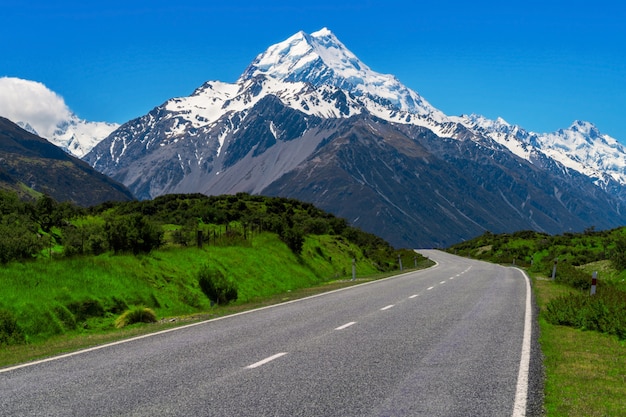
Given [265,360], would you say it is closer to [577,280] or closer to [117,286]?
[117,286]

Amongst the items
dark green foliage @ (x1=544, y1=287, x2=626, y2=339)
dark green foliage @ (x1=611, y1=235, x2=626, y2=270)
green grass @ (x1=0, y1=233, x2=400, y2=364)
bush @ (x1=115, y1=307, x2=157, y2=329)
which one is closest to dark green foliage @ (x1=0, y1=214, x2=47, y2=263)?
green grass @ (x1=0, y1=233, x2=400, y2=364)

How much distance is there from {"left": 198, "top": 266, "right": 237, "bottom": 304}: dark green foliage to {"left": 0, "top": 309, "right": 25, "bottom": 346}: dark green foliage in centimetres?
1048

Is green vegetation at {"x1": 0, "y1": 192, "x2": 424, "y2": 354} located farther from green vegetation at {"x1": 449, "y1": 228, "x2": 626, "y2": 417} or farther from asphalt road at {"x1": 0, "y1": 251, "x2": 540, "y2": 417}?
green vegetation at {"x1": 449, "y1": 228, "x2": 626, "y2": 417}

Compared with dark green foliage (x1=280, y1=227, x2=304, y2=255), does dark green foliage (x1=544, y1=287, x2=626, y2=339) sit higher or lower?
lower

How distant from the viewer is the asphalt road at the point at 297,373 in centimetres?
735

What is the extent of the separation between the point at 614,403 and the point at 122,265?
1843 cm

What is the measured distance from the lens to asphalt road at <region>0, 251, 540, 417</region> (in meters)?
7.35

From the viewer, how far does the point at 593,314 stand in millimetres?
15305

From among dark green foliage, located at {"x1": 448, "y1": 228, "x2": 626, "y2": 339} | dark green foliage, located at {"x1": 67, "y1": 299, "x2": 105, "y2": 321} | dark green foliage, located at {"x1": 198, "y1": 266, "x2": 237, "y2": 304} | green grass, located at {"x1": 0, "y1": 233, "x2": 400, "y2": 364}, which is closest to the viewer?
dark green foliage, located at {"x1": 448, "y1": 228, "x2": 626, "y2": 339}

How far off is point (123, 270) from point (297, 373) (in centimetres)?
1432

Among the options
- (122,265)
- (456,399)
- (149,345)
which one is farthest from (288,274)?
(456,399)

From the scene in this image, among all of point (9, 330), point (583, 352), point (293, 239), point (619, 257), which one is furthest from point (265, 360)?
point (619, 257)

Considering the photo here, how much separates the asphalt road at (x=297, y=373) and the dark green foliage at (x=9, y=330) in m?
3.23

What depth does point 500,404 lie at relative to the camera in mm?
7547
